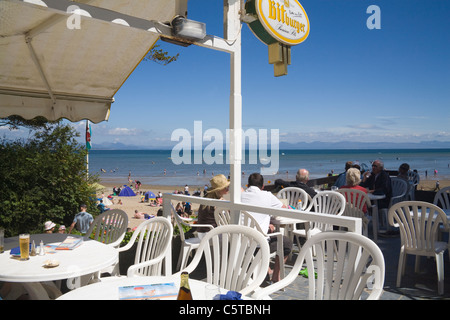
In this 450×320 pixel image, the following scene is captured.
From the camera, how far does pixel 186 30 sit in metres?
2.56

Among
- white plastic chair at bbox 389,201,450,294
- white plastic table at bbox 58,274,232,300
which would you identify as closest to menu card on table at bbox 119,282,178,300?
white plastic table at bbox 58,274,232,300

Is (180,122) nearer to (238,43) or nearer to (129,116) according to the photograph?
(129,116)

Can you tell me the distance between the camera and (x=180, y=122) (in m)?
57.7

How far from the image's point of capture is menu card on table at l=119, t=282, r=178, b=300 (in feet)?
4.83

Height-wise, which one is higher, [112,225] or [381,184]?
[381,184]

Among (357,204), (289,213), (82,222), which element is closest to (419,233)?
(357,204)

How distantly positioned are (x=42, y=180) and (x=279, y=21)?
17.5 feet

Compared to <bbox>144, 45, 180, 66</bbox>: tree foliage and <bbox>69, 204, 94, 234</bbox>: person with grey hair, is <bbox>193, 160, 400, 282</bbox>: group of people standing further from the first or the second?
<bbox>144, 45, 180, 66</bbox>: tree foliage

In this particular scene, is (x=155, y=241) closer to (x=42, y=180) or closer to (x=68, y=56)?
(x=68, y=56)

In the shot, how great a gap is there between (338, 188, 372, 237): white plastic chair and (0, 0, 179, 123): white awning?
3192 mm

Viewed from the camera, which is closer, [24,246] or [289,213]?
[24,246]

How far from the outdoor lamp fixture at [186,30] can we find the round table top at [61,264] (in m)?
1.65

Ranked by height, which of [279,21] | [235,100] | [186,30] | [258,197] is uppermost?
[279,21]

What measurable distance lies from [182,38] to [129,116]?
67571mm
